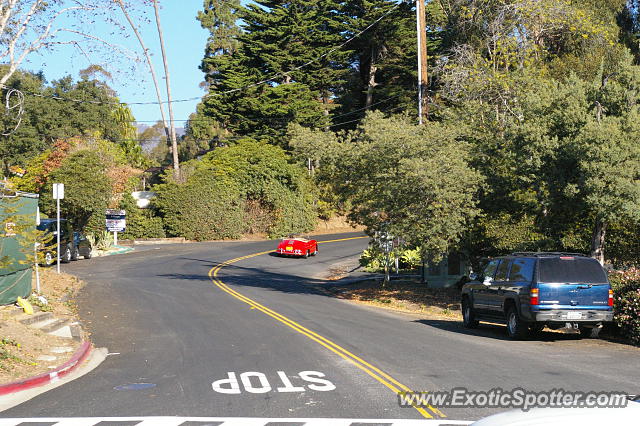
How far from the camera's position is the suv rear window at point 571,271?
49.8 feet

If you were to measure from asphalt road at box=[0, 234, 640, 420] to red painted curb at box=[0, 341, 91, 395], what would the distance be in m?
0.46

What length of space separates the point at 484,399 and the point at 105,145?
49.8 meters

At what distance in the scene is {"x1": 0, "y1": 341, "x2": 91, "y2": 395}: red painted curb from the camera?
10.3m

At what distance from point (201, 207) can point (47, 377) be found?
44108 millimetres

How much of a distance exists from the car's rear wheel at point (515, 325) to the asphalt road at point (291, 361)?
35 cm

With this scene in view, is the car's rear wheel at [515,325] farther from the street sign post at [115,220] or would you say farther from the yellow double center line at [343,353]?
the street sign post at [115,220]

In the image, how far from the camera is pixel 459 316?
74.7ft

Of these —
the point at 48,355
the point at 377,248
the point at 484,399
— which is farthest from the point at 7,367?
Result: the point at 377,248

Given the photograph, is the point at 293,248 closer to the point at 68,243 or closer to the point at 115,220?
the point at 115,220

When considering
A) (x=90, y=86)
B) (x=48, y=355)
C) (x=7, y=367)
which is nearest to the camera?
(x=7, y=367)

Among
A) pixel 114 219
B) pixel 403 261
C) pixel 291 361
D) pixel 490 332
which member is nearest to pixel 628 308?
→ pixel 490 332

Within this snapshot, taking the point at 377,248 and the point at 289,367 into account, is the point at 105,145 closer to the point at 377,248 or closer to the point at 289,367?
the point at 377,248

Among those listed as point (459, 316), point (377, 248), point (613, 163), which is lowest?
point (459, 316)

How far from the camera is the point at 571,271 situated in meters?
15.2
